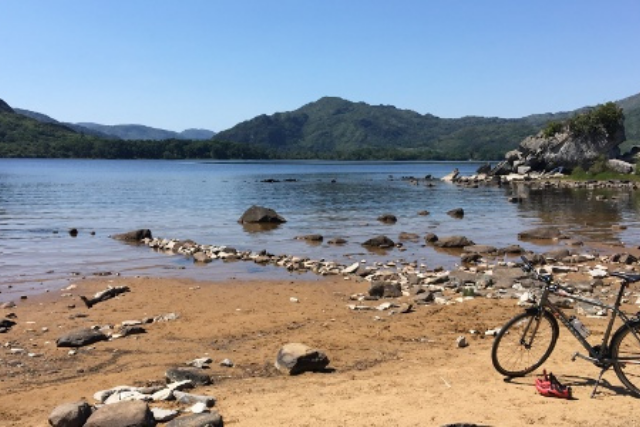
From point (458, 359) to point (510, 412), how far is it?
2.93 metres

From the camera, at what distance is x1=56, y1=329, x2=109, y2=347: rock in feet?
43.1

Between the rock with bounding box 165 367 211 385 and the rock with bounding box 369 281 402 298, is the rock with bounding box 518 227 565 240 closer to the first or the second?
the rock with bounding box 369 281 402 298

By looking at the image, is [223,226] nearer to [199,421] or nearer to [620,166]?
[199,421]

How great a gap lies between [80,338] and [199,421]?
6.51 meters

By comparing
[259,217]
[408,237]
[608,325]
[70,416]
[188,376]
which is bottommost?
[408,237]

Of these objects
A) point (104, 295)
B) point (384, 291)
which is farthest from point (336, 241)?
point (104, 295)

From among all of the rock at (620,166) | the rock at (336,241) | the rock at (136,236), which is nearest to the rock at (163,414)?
the rock at (336,241)

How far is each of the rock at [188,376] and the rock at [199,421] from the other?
1964 mm

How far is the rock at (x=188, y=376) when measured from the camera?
33.6ft

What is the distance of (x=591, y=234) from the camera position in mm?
35688

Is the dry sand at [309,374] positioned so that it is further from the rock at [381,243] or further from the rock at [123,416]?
the rock at [381,243]

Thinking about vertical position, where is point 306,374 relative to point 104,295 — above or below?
above

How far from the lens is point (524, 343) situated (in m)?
10.1

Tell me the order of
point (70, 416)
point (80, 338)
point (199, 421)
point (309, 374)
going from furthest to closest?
1. point (80, 338)
2. point (309, 374)
3. point (70, 416)
4. point (199, 421)
